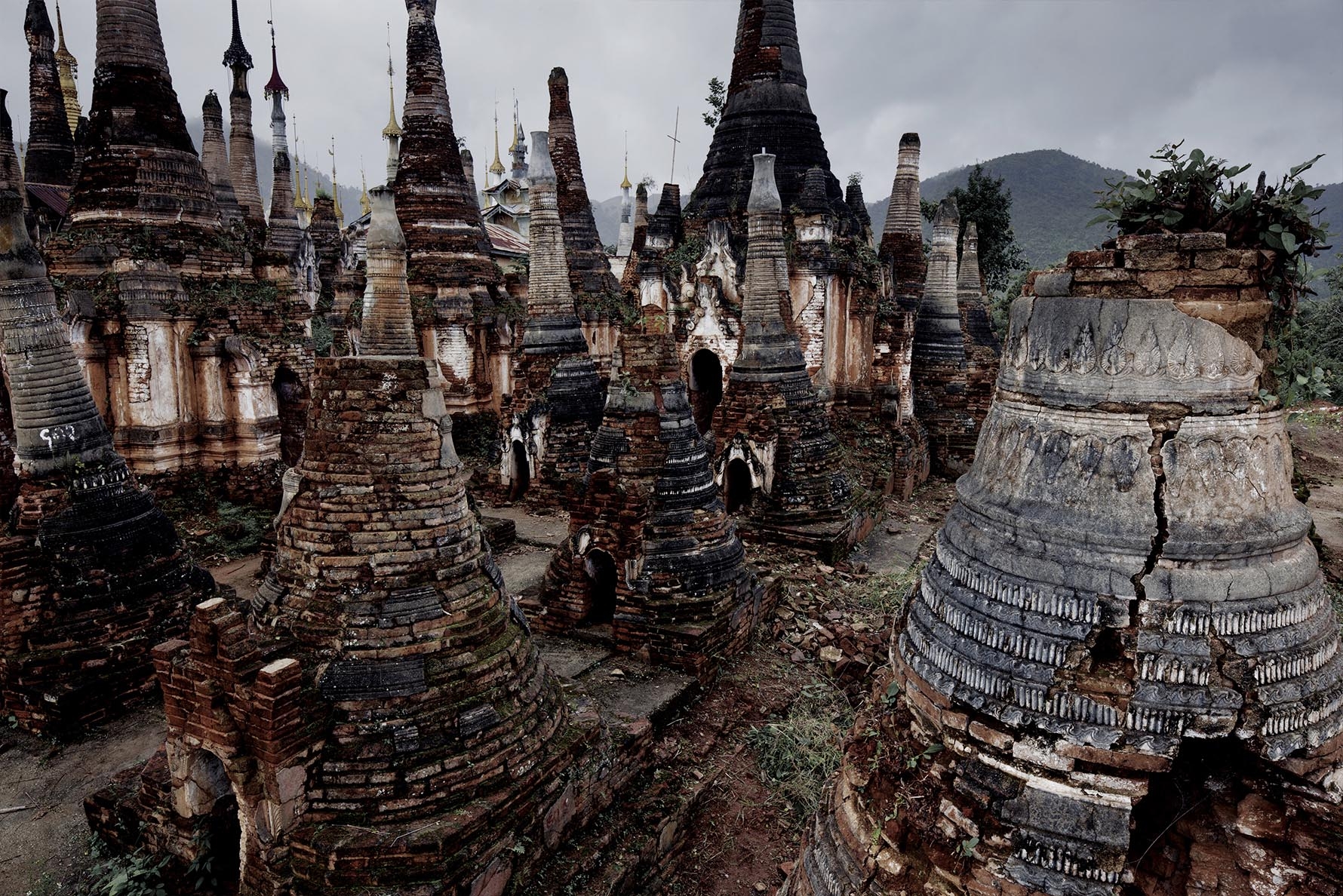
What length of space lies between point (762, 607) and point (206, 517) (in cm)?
903

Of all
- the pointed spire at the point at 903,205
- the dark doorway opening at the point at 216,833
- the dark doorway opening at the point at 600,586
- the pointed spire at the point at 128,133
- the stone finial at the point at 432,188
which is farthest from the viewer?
the pointed spire at the point at 903,205

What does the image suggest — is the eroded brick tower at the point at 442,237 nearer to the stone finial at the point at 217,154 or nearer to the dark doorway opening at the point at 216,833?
the stone finial at the point at 217,154

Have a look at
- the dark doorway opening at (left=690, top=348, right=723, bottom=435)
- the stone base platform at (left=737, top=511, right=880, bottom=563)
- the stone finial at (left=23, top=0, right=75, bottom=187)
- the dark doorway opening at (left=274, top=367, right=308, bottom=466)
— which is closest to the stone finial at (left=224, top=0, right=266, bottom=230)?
the stone finial at (left=23, top=0, right=75, bottom=187)

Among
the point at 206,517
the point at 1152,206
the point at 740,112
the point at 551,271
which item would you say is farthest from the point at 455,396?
the point at 1152,206

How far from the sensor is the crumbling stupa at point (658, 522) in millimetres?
7871

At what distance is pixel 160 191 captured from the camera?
466 inches

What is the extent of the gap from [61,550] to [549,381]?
795 cm

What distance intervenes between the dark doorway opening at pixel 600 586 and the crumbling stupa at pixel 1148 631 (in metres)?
5.51

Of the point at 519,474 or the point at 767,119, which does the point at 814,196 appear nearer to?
the point at 767,119

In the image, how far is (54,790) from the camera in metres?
6.04

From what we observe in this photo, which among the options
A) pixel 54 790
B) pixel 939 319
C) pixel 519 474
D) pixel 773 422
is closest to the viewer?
pixel 54 790

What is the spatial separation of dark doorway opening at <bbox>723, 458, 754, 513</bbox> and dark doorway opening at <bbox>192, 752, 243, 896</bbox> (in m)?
8.83

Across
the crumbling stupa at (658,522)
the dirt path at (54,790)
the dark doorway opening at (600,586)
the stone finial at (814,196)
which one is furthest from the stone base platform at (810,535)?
the dirt path at (54,790)

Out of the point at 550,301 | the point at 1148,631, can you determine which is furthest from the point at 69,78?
the point at 1148,631
